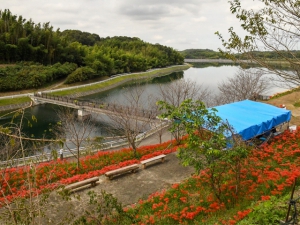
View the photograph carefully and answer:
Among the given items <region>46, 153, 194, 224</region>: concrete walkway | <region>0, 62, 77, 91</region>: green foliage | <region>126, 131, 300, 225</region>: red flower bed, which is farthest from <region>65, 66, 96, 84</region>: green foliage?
<region>126, 131, 300, 225</region>: red flower bed

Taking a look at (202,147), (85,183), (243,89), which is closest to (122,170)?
(85,183)

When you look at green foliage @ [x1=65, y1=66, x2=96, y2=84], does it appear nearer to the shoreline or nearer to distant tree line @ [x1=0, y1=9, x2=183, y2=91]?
distant tree line @ [x1=0, y1=9, x2=183, y2=91]

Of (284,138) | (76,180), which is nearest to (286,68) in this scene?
(284,138)

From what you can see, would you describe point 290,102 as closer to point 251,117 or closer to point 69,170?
point 251,117

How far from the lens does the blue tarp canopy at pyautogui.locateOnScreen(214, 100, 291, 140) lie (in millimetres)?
11141

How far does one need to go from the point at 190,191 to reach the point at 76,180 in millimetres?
4738

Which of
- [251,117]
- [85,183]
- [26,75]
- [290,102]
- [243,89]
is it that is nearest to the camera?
[85,183]

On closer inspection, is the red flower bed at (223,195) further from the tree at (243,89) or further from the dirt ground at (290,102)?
the tree at (243,89)

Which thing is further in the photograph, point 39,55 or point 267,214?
point 39,55

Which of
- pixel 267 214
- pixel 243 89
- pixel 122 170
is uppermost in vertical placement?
pixel 243 89

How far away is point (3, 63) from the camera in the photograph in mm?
44969

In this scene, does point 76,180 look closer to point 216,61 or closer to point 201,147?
point 201,147

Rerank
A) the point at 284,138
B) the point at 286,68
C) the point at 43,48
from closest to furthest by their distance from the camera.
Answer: the point at 286,68, the point at 284,138, the point at 43,48

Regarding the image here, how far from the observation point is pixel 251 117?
12.3m
